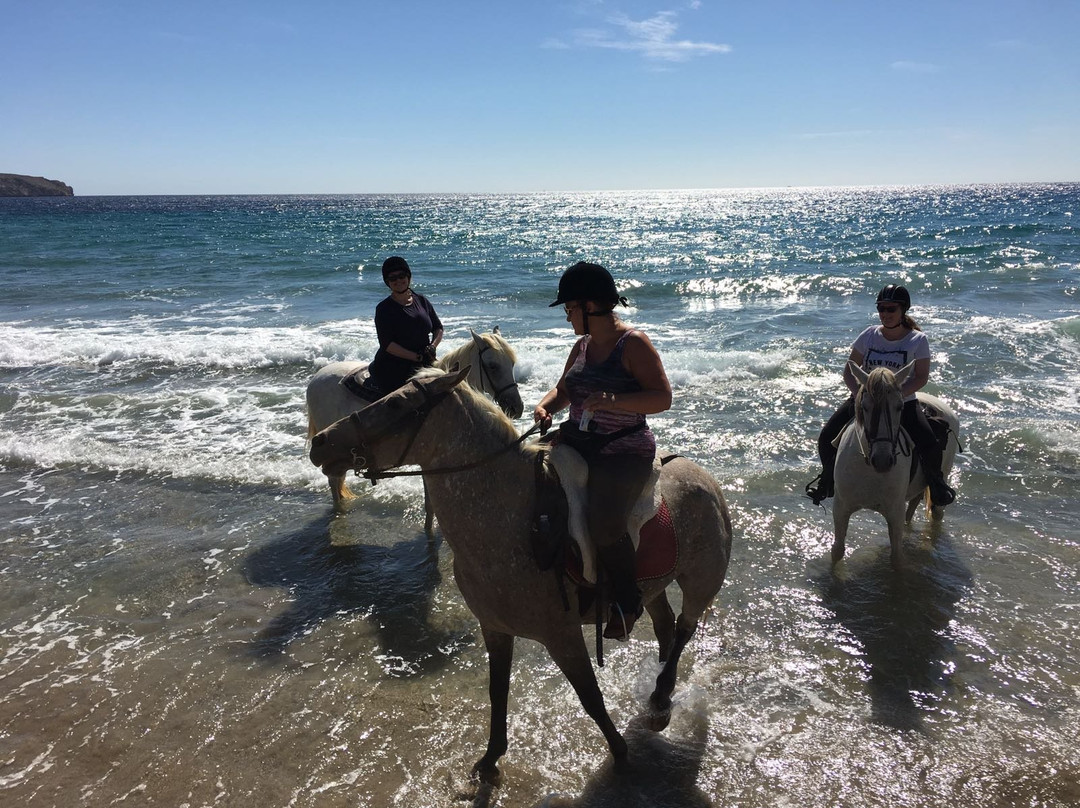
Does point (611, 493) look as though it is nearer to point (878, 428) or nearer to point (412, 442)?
point (412, 442)

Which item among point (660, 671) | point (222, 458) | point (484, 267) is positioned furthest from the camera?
point (484, 267)

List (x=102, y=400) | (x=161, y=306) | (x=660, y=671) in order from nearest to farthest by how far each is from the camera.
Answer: (x=660, y=671) < (x=102, y=400) < (x=161, y=306)

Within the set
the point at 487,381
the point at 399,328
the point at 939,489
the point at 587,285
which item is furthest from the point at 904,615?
the point at 399,328

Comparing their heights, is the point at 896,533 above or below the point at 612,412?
below

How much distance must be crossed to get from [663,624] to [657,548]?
1212mm

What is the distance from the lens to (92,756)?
4.23 meters

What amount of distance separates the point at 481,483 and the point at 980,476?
7393mm

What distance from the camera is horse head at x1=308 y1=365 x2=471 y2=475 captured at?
3.14m

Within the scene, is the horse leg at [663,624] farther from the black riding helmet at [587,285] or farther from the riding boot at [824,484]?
the riding boot at [824,484]

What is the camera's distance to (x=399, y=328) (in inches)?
262

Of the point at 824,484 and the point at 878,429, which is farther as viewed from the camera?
the point at 824,484

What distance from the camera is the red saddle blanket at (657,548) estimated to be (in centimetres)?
377

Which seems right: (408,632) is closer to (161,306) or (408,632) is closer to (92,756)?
(92,756)

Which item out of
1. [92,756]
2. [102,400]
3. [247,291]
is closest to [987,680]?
[92,756]
